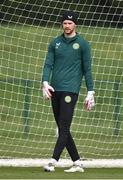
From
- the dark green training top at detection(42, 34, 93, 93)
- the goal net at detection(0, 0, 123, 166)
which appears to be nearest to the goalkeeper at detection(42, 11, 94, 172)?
the dark green training top at detection(42, 34, 93, 93)

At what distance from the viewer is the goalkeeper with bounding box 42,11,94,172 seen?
350 inches

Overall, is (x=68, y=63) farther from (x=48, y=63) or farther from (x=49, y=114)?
(x=49, y=114)

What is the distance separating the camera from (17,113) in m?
13.9

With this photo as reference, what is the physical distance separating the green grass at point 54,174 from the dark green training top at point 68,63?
959mm

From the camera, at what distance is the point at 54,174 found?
884cm

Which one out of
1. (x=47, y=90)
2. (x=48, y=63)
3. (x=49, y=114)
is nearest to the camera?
(x=47, y=90)

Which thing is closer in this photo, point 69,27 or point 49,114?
point 69,27

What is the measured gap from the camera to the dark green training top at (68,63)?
29.2 ft

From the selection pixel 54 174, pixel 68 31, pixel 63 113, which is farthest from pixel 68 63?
pixel 54 174

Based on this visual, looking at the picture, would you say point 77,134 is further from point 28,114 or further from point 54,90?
point 54,90

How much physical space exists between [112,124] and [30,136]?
155cm

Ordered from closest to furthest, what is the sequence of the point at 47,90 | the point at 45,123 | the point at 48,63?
the point at 47,90 < the point at 48,63 < the point at 45,123

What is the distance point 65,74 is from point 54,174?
1132 millimetres

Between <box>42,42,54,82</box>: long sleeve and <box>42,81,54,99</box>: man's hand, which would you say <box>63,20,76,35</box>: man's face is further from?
<box>42,81,54,99</box>: man's hand
